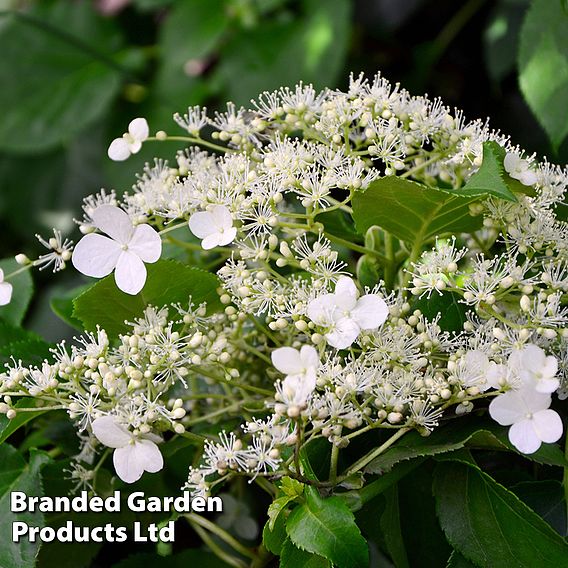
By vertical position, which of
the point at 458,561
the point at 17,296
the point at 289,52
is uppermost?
the point at 289,52

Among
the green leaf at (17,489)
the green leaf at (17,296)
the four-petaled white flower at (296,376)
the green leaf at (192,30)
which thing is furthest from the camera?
the green leaf at (192,30)

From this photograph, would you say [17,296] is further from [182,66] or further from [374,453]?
[182,66]

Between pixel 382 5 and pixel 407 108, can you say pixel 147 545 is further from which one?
pixel 382 5

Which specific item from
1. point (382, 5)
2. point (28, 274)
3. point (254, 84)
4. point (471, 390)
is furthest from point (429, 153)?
point (382, 5)


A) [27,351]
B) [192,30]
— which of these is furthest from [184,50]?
[27,351]

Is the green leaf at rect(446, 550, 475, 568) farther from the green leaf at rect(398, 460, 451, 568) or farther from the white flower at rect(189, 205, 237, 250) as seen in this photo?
the white flower at rect(189, 205, 237, 250)

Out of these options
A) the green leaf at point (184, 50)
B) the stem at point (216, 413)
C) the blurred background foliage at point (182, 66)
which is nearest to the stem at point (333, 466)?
the stem at point (216, 413)

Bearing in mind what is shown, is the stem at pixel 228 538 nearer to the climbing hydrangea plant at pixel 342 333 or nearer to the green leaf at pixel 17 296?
the climbing hydrangea plant at pixel 342 333
